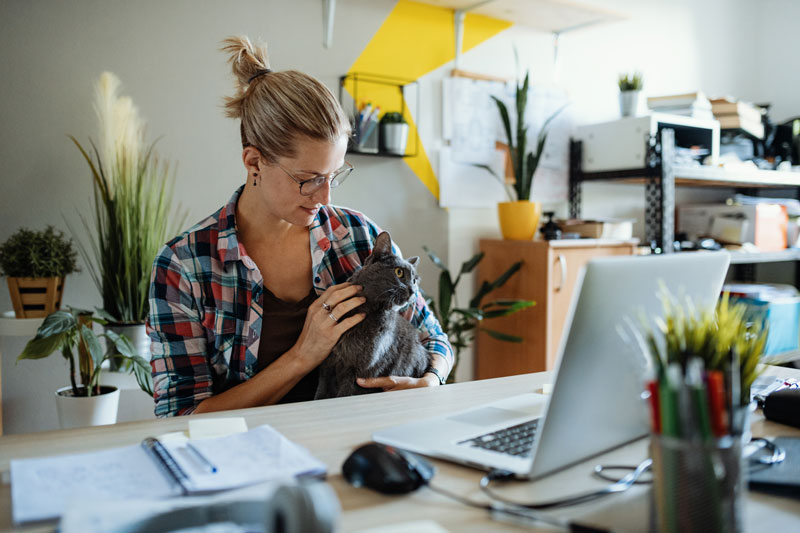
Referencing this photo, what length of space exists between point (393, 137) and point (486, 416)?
1.79 meters

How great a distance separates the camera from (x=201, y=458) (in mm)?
760

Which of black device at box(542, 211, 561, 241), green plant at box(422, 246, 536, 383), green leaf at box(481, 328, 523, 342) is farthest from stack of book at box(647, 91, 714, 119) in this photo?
green leaf at box(481, 328, 523, 342)

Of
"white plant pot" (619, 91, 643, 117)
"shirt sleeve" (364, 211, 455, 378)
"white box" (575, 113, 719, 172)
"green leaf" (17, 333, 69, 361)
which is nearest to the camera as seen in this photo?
"shirt sleeve" (364, 211, 455, 378)

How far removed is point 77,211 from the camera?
2.14 m

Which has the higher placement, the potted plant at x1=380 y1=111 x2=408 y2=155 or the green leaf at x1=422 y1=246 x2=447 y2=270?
the potted plant at x1=380 y1=111 x2=408 y2=155

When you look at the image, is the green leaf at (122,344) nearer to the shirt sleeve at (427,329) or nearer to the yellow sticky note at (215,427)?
the shirt sleeve at (427,329)

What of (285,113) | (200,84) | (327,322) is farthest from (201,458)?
(200,84)

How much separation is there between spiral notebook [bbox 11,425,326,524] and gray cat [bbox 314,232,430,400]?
1.45 feet

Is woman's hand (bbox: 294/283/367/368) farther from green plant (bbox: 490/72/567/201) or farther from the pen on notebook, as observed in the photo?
green plant (bbox: 490/72/567/201)

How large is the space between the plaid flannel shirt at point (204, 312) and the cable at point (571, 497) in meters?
0.72

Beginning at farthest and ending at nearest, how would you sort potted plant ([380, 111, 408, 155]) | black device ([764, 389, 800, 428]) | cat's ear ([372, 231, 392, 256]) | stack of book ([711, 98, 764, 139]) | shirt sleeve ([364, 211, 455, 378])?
1. stack of book ([711, 98, 764, 139])
2. potted plant ([380, 111, 408, 155])
3. shirt sleeve ([364, 211, 455, 378])
4. cat's ear ([372, 231, 392, 256])
5. black device ([764, 389, 800, 428])

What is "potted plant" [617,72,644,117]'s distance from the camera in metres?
3.06

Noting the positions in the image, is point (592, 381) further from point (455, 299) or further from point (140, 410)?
point (455, 299)

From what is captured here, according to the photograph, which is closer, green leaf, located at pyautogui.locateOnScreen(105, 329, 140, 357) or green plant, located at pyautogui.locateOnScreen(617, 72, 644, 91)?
green leaf, located at pyautogui.locateOnScreen(105, 329, 140, 357)
